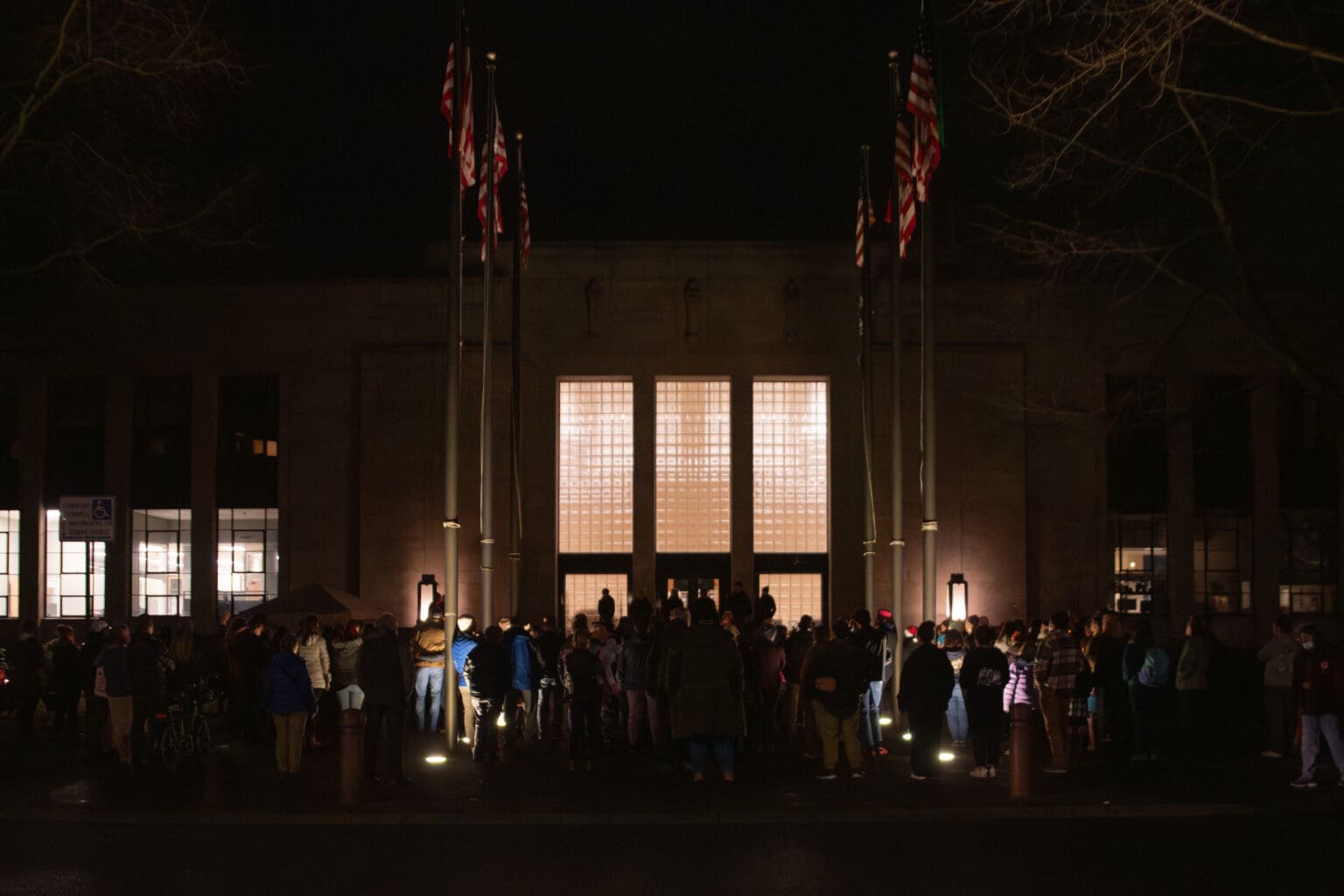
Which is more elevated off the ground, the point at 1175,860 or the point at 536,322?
the point at 536,322

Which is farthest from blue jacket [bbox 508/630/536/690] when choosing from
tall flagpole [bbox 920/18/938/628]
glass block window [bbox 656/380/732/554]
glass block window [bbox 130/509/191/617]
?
glass block window [bbox 130/509/191/617]

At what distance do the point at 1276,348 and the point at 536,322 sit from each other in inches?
818

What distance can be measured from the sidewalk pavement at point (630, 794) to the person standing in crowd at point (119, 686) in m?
0.44

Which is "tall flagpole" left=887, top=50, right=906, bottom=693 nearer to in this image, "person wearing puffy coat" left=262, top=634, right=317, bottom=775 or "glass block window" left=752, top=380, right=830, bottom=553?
"person wearing puffy coat" left=262, top=634, right=317, bottom=775

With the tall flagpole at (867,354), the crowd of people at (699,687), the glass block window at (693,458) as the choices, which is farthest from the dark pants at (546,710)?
the glass block window at (693,458)

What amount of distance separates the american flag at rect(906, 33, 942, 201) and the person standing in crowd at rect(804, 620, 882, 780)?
314 inches

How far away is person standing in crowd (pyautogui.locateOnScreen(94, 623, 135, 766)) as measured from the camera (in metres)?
18.2

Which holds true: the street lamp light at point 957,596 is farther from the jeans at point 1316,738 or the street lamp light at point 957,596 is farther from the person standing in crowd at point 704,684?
the person standing in crowd at point 704,684

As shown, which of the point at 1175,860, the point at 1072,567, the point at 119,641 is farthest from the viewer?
the point at 1072,567

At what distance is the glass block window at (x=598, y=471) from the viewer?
37219mm

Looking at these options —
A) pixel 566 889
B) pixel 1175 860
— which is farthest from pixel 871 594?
pixel 566 889

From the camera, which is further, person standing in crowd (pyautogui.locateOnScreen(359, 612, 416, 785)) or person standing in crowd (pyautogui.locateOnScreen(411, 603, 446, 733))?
person standing in crowd (pyautogui.locateOnScreen(411, 603, 446, 733))

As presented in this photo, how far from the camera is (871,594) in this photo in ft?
92.9

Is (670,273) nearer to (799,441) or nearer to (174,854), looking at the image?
(799,441)
